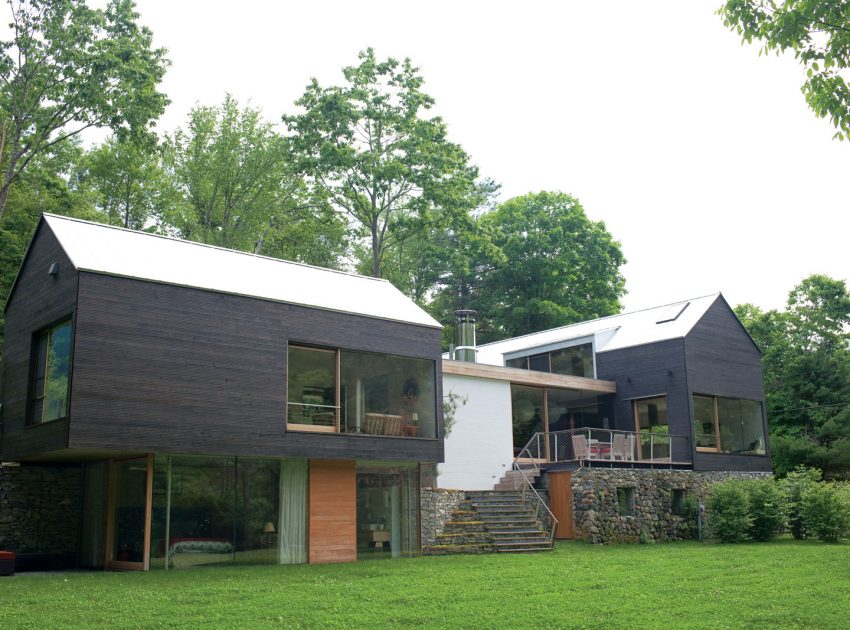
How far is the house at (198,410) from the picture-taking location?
13602 millimetres

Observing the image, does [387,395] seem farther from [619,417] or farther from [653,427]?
[653,427]

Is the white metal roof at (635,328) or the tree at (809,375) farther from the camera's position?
the tree at (809,375)

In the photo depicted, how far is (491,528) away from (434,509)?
1.29 m

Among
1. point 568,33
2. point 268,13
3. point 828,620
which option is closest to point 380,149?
point 268,13

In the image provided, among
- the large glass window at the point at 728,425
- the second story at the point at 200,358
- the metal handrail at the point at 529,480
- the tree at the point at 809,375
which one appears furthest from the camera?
the tree at the point at 809,375

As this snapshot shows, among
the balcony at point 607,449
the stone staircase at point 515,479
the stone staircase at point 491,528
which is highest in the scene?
the balcony at point 607,449

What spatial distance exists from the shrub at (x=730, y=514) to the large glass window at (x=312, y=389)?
368 inches

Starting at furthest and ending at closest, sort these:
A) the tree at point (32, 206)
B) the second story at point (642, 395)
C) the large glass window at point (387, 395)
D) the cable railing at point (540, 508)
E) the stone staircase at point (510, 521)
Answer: the tree at point (32, 206)
the second story at point (642, 395)
the cable railing at point (540, 508)
the stone staircase at point (510, 521)
the large glass window at point (387, 395)

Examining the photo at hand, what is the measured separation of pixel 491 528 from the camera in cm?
1806

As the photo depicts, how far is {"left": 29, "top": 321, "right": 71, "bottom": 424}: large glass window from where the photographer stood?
13.5 m

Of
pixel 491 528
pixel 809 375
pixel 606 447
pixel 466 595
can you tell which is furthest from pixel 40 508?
pixel 809 375

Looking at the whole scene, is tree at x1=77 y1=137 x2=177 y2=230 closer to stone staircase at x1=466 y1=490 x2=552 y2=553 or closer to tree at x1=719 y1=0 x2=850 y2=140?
stone staircase at x1=466 y1=490 x2=552 y2=553

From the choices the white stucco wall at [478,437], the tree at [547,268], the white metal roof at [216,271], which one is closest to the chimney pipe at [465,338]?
the white stucco wall at [478,437]

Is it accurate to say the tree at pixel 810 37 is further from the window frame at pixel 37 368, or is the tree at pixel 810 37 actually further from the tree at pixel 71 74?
the tree at pixel 71 74
